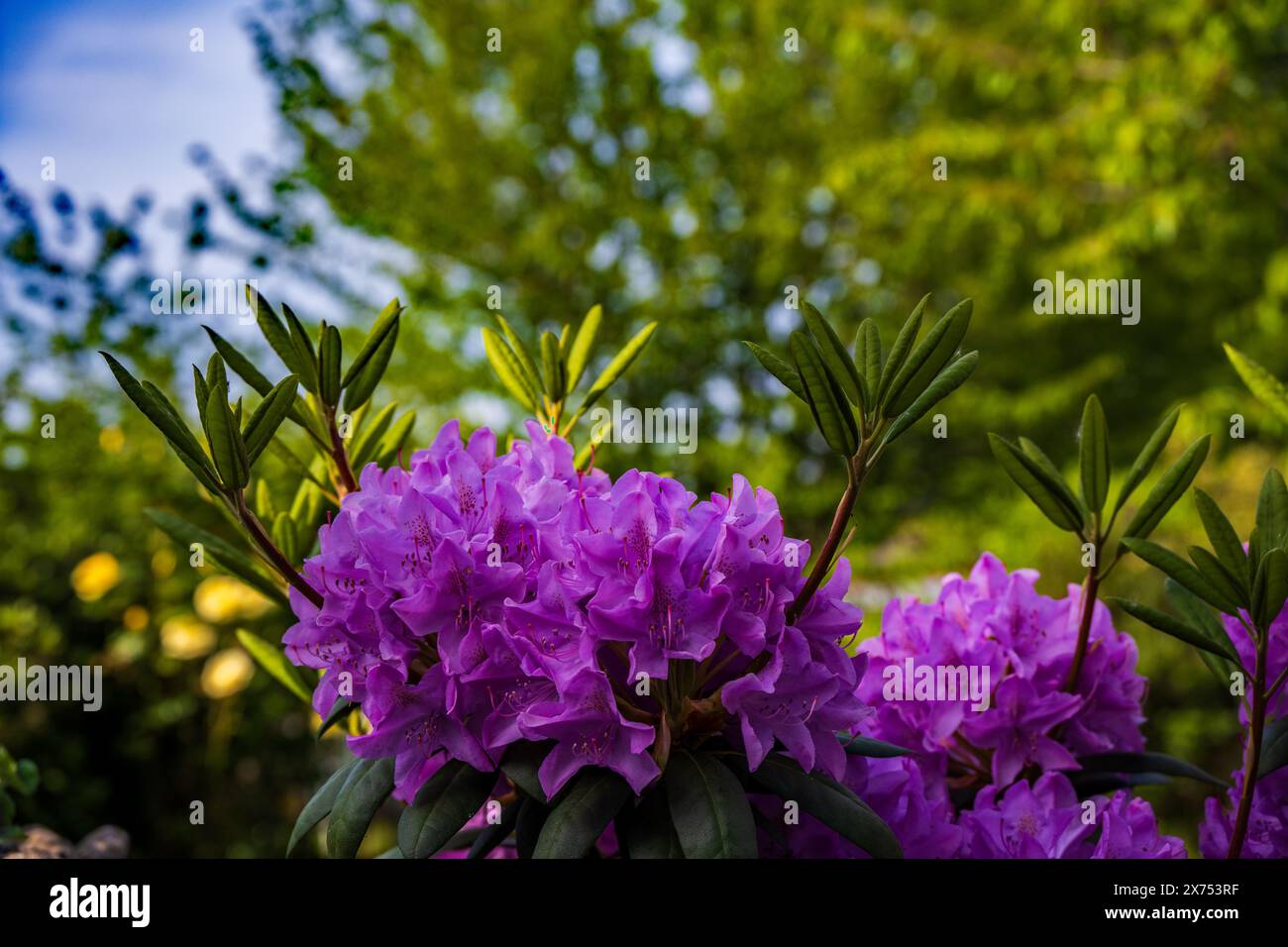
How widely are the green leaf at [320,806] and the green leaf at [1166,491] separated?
70cm

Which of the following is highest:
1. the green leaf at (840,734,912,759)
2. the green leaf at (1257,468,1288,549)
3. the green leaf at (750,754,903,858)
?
the green leaf at (1257,468,1288,549)

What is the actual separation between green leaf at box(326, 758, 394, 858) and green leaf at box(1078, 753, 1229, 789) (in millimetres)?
698

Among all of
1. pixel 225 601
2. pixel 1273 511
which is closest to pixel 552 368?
pixel 1273 511

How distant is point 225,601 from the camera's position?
11.9ft

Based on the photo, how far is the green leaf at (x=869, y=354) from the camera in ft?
2.72

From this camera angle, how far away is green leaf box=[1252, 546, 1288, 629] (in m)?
0.79

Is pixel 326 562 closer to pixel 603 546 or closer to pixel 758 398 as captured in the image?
pixel 603 546

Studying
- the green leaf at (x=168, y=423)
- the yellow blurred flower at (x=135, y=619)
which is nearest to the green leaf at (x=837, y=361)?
the green leaf at (x=168, y=423)

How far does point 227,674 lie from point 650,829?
315cm

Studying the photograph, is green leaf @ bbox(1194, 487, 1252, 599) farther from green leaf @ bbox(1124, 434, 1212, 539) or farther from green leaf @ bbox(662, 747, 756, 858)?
green leaf @ bbox(662, 747, 756, 858)

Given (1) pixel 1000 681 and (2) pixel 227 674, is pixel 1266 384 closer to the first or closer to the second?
(1) pixel 1000 681

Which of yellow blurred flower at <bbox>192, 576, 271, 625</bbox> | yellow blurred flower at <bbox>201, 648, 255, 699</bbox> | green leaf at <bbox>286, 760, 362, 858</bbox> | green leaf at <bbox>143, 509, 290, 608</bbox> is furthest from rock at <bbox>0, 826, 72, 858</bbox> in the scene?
yellow blurred flower at <bbox>201, 648, 255, 699</bbox>

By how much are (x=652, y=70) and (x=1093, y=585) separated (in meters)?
5.66
